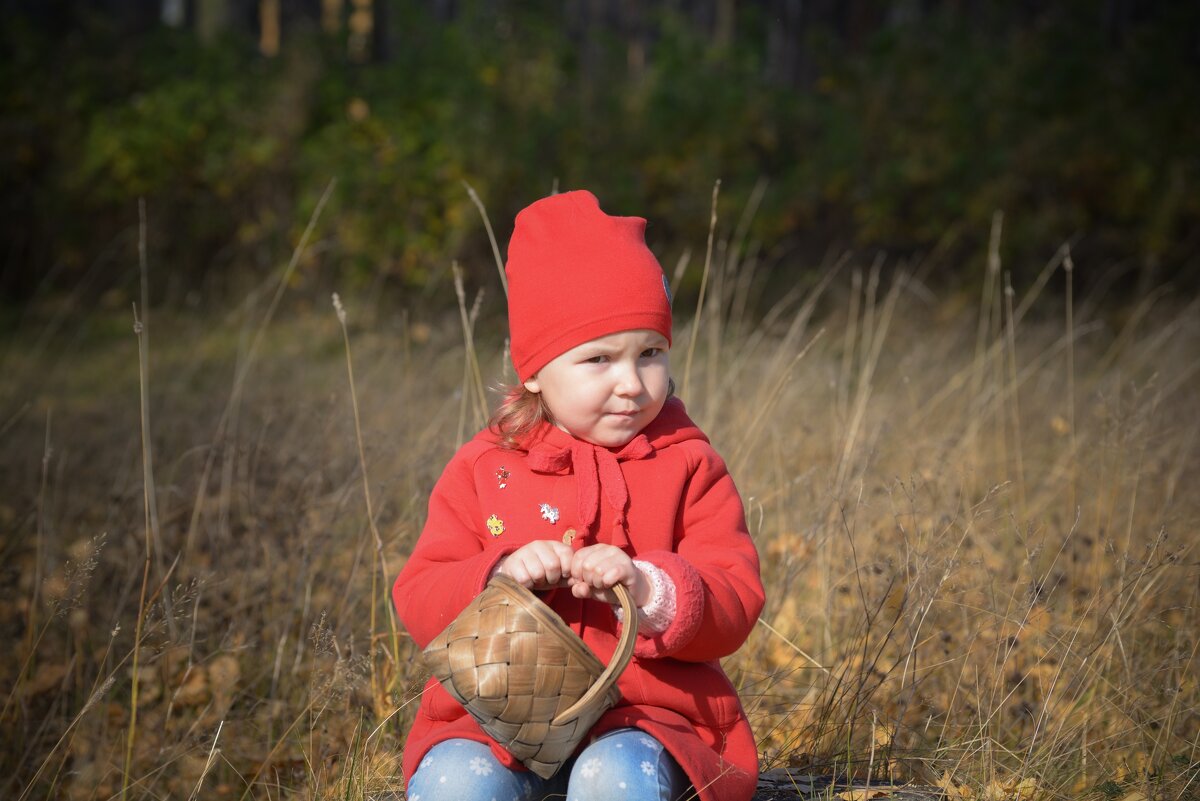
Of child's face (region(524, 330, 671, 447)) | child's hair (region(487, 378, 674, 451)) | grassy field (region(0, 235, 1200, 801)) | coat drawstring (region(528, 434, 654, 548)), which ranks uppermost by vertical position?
child's face (region(524, 330, 671, 447))

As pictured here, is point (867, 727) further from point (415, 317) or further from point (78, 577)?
point (415, 317)

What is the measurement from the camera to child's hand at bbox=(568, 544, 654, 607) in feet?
6.53

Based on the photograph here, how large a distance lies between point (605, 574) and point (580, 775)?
0.39m

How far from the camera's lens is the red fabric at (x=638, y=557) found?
2.16 metres

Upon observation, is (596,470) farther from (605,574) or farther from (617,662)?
(617,662)

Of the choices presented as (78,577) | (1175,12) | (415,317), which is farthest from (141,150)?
(1175,12)

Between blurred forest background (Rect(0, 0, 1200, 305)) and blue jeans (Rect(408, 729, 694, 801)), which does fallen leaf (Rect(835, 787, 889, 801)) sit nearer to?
blue jeans (Rect(408, 729, 694, 801))

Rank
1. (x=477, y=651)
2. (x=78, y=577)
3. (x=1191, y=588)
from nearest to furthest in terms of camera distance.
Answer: (x=477, y=651)
(x=78, y=577)
(x=1191, y=588)

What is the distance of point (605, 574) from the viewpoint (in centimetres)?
198

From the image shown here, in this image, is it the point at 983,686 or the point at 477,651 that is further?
the point at 983,686

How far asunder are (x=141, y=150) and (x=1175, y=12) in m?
8.42

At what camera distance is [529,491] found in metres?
2.31

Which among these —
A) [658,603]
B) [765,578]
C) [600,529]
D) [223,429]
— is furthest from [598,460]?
[223,429]

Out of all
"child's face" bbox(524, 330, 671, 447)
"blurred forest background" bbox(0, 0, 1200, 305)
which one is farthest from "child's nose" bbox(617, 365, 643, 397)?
"blurred forest background" bbox(0, 0, 1200, 305)
